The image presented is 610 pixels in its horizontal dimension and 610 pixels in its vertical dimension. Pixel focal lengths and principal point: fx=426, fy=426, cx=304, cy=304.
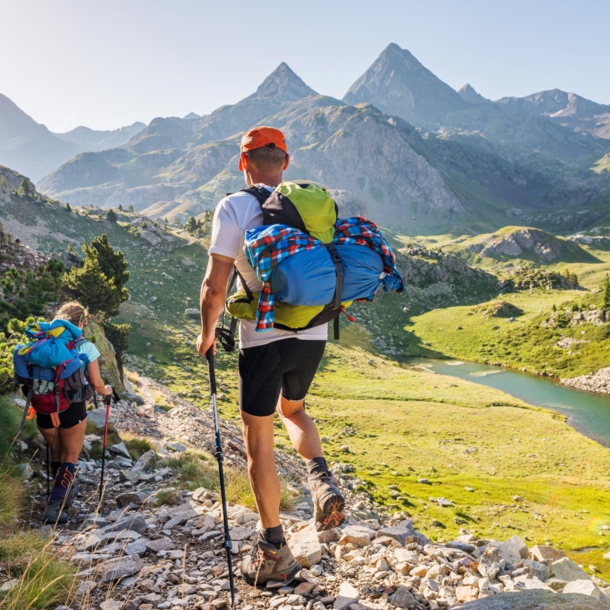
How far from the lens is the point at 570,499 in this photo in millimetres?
28172

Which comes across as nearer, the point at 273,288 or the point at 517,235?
the point at 273,288

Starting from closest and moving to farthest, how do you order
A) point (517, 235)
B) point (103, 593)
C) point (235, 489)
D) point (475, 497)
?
point (103, 593) → point (235, 489) → point (475, 497) → point (517, 235)

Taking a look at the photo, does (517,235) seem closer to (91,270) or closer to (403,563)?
(91,270)

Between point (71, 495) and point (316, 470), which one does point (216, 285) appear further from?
point (71, 495)

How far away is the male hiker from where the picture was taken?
4.02 metres

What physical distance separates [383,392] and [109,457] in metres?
45.4

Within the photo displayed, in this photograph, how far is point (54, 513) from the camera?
20.6ft

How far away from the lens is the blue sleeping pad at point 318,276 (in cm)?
370

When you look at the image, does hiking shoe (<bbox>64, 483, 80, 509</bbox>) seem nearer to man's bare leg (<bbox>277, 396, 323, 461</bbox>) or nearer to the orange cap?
→ man's bare leg (<bbox>277, 396, 323, 461</bbox>)

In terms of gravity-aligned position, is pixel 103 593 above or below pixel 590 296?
above

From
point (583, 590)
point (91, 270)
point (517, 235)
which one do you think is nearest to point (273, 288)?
point (583, 590)

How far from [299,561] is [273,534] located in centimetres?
90

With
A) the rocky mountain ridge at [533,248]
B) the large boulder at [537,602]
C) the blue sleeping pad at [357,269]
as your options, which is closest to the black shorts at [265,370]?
the blue sleeping pad at [357,269]

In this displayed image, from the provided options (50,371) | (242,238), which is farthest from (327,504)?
(50,371)
